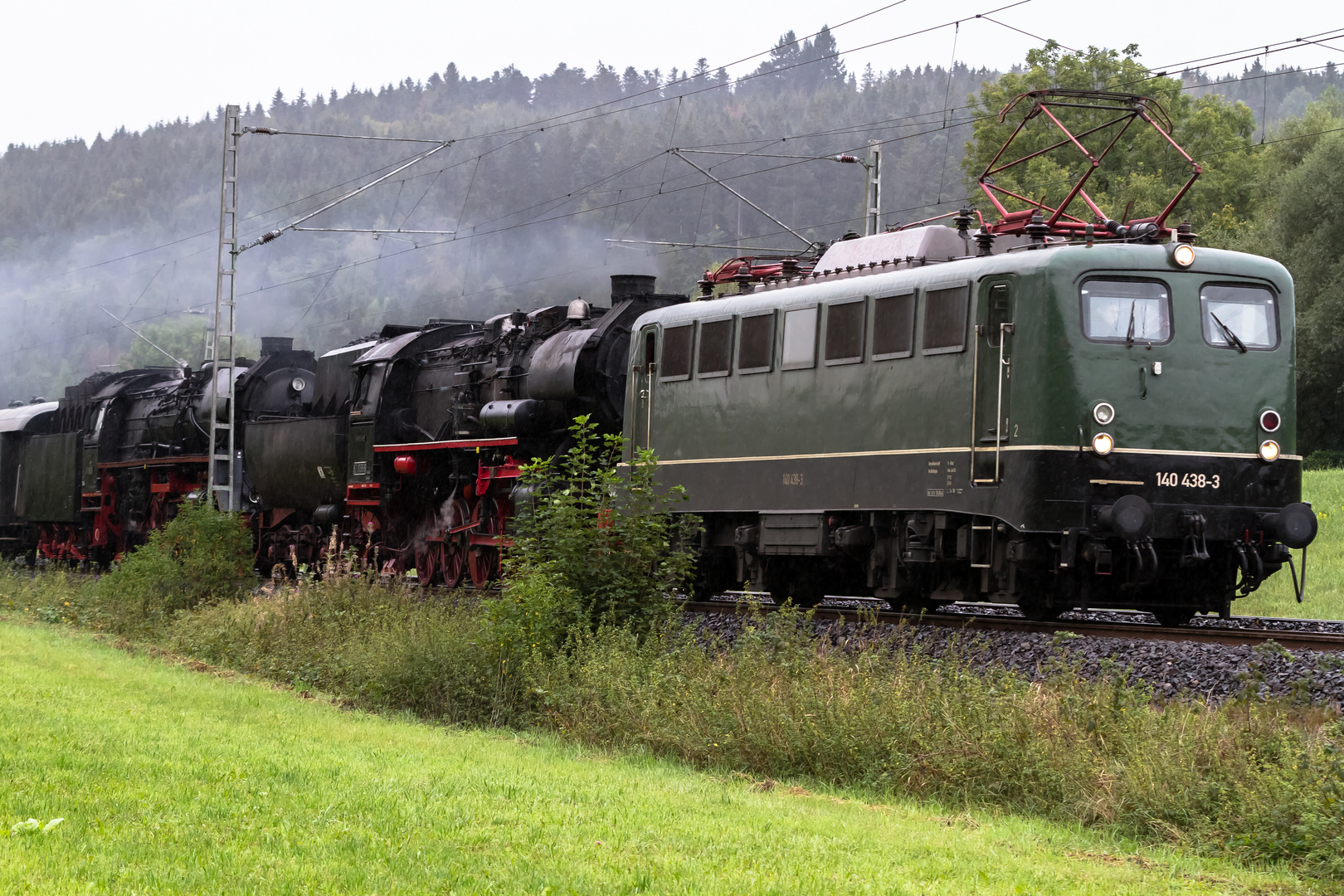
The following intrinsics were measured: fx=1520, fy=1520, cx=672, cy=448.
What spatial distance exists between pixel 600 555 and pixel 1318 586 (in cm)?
1360

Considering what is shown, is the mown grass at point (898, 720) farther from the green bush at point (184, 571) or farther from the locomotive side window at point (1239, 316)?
the green bush at point (184, 571)

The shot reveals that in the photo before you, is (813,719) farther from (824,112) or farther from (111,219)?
(824,112)

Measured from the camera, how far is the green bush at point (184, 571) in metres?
23.3

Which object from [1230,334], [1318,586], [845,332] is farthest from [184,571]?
[1318,586]

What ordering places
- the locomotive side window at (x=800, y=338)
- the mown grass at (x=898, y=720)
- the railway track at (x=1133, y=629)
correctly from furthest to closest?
the locomotive side window at (x=800, y=338), the railway track at (x=1133, y=629), the mown grass at (x=898, y=720)

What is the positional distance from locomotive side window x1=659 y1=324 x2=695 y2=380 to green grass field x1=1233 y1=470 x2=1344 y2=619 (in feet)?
27.1

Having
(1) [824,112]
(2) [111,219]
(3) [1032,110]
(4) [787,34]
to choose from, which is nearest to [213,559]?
(3) [1032,110]

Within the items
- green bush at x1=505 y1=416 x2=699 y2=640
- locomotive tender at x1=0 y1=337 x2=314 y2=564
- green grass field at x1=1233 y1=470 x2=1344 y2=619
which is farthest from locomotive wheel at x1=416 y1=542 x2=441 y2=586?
green grass field at x1=1233 y1=470 x2=1344 y2=619

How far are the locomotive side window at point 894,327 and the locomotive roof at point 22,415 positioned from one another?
30491mm

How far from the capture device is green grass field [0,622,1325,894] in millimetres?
6879

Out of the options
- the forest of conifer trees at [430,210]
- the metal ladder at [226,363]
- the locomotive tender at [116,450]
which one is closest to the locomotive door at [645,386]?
the metal ladder at [226,363]

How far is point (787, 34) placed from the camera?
149m

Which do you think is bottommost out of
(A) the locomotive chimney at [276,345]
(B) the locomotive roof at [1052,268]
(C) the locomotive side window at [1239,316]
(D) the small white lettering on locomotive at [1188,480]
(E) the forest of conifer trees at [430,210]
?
(D) the small white lettering on locomotive at [1188,480]

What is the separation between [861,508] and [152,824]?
351 inches
